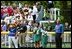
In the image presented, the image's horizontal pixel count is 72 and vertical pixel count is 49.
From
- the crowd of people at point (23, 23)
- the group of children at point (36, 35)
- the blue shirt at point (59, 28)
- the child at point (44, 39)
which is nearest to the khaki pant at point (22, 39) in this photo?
the crowd of people at point (23, 23)

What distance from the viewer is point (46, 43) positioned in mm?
10430

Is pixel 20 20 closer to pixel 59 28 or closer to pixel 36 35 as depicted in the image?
pixel 36 35

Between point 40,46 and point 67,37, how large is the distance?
113 cm

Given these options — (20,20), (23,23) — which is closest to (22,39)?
(23,23)

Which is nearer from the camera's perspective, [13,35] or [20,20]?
[13,35]

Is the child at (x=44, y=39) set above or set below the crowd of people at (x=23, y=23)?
below

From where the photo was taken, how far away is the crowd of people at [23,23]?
34.2ft

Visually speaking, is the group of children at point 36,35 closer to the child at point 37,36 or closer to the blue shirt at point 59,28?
the child at point 37,36

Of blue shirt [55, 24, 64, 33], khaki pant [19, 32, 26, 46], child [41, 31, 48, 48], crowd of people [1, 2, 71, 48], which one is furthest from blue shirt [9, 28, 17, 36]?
blue shirt [55, 24, 64, 33]

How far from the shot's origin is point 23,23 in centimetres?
1049

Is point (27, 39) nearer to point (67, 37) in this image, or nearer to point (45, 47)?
point (45, 47)

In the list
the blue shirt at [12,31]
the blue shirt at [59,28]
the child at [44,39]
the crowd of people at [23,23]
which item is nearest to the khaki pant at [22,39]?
the crowd of people at [23,23]

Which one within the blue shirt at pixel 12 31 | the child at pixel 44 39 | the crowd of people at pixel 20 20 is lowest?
the child at pixel 44 39

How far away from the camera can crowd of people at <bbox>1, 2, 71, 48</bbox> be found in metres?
10.4
